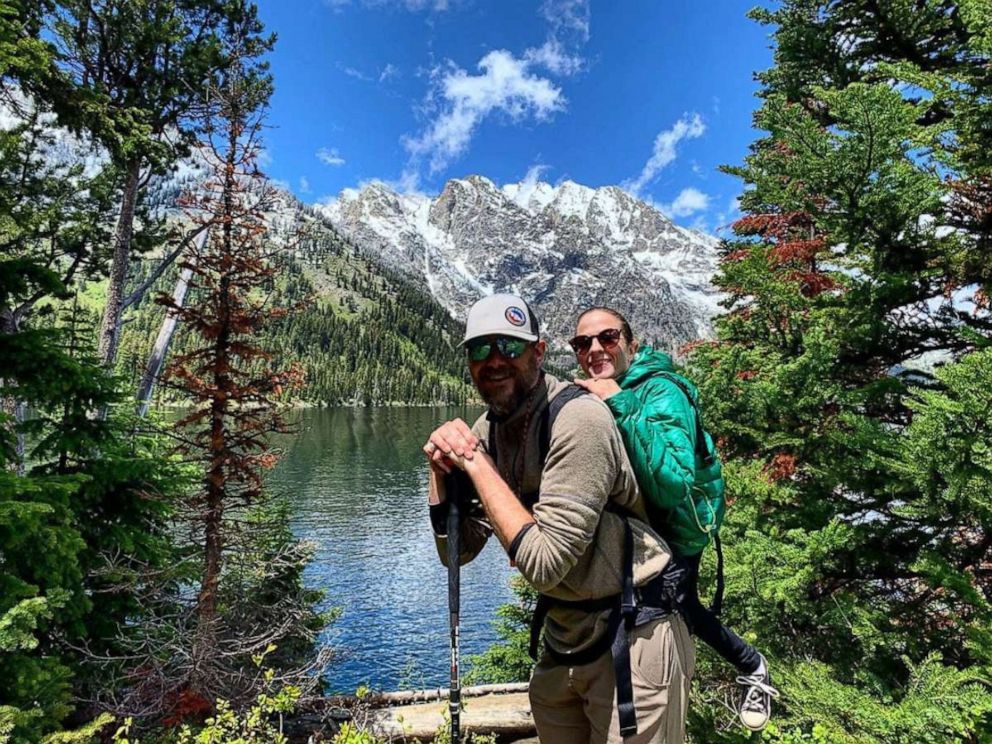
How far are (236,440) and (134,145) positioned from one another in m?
7.10

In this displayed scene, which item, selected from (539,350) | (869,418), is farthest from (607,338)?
(869,418)

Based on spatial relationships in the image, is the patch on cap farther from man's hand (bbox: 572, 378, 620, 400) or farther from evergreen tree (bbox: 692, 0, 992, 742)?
evergreen tree (bbox: 692, 0, 992, 742)

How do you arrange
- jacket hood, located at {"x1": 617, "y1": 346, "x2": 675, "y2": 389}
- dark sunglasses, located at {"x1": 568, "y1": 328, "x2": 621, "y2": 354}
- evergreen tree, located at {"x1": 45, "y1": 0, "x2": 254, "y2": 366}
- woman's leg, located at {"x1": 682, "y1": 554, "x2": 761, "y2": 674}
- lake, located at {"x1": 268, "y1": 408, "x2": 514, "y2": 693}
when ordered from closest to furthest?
woman's leg, located at {"x1": 682, "y1": 554, "x2": 761, "y2": 674}, jacket hood, located at {"x1": 617, "y1": 346, "x2": 675, "y2": 389}, dark sunglasses, located at {"x1": 568, "y1": 328, "x2": 621, "y2": 354}, evergreen tree, located at {"x1": 45, "y1": 0, "x2": 254, "y2": 366}, lake, located at {"x1": 268, "y1": 408, "x2": 514, "y2": 693}

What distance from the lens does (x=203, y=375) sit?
6848 mm

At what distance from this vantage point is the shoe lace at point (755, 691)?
294 centimetres

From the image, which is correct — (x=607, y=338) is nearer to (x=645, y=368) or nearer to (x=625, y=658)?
(x=645, y=368)

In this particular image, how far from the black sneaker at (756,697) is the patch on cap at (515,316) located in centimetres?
241

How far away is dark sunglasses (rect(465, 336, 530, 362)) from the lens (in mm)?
2061

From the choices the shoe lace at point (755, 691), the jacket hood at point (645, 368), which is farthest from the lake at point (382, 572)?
the shoe lace at point (755, 691)

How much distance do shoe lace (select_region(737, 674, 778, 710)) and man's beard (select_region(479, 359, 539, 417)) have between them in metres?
2.22

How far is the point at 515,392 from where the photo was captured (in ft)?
6.95

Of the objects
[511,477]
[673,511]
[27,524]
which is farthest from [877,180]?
[27,524]

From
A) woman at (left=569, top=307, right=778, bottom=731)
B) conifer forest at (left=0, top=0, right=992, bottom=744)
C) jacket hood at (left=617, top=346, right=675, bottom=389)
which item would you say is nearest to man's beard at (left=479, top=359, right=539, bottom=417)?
woman at (left=569, top=307, right=778, bottom=731)

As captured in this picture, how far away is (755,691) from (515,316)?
258 cm
